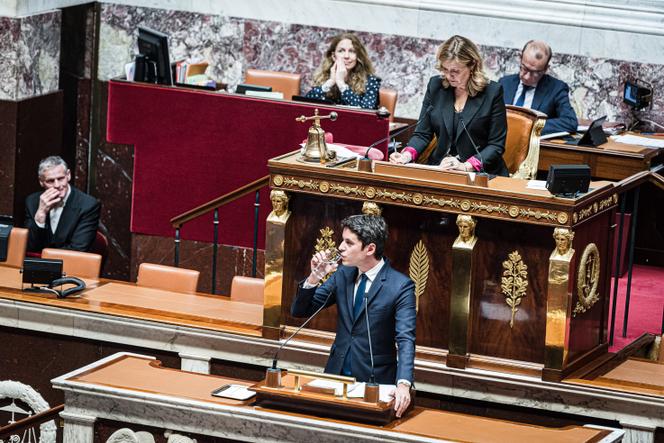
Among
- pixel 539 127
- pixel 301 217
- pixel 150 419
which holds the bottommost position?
pixel 150 419

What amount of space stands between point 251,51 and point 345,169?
4.02 metres

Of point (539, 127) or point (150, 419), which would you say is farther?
point (539, 127)

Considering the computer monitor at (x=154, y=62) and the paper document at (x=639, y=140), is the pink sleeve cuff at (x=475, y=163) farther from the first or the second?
the computer monitor at (x=154, y=62)

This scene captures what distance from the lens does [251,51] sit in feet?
35.1

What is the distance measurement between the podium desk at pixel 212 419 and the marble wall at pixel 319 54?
4410mm

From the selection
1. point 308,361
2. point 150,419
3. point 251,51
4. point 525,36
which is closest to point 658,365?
point 308,361

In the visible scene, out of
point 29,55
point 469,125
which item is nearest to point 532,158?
point 469,125

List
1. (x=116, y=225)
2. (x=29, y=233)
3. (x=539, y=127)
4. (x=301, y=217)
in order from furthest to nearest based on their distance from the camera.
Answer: (x=116, y=225)
(x=29, y=233)
(x=539, y=127)
(x=301, y=217)

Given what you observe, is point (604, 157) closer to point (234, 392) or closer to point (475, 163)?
point (475, 163)

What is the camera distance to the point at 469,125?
7.14 meters

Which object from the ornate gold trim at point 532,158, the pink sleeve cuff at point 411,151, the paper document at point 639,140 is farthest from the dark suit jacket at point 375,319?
the paper document at point 639,140

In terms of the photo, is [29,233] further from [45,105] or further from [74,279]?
[45,105]

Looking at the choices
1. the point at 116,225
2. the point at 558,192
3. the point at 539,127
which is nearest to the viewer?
the point at 558,192

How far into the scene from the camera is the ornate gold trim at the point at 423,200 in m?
6.52
